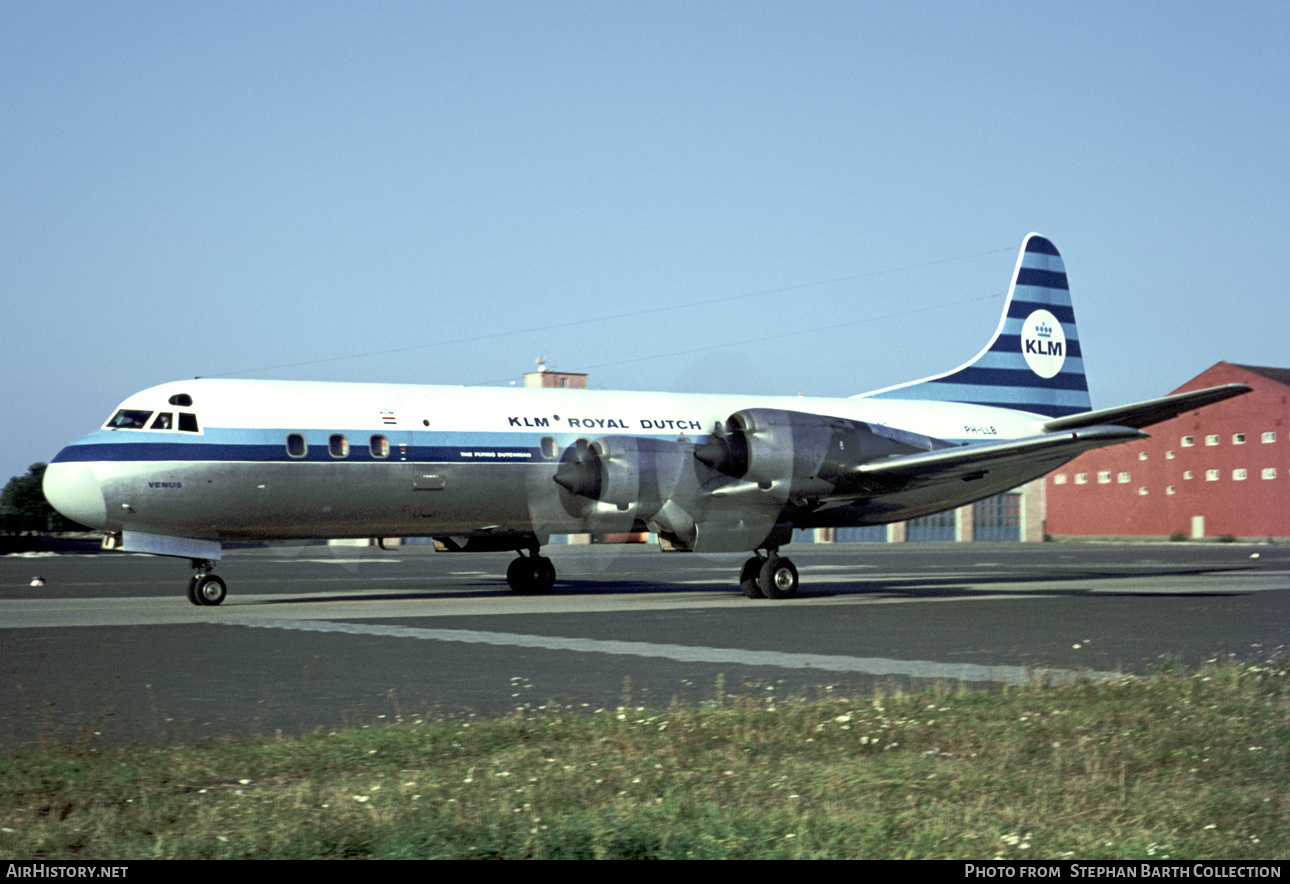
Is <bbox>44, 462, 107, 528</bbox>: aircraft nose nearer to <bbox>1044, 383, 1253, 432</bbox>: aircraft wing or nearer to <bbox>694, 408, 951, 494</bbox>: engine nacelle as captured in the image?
<bbox>694, 408, 951, 494</bbox>: engine nacelle

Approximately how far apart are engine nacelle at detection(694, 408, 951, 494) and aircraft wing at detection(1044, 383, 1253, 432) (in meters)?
5.36

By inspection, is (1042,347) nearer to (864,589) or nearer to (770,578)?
(864,589)

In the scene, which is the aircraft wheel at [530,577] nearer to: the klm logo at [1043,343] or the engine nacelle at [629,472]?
the engine nacelle at [629,472]

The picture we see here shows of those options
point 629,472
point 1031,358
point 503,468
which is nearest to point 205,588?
point 503,468

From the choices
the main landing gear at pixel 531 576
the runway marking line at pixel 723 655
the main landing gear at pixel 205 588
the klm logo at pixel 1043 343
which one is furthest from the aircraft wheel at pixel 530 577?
the klm logo at pixel 1043 343

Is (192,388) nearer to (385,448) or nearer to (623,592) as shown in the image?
(385,448)

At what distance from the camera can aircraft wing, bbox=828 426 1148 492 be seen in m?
23.1

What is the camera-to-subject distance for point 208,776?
287 inches

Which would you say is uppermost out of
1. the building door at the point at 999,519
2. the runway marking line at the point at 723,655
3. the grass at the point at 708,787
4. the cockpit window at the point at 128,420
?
the cockpit window at the point at 128,420

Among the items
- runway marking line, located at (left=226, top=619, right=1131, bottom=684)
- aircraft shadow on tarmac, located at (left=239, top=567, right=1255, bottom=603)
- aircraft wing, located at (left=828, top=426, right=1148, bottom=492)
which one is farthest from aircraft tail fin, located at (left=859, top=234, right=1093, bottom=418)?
runway marking line, located at (left=226, top=619, right=1131, bottom=684)

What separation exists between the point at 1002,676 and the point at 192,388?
1625 cm

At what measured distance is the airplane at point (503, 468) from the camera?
2175 cm

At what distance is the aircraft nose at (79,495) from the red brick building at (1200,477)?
72.8m

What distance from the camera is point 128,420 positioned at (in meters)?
22.1
